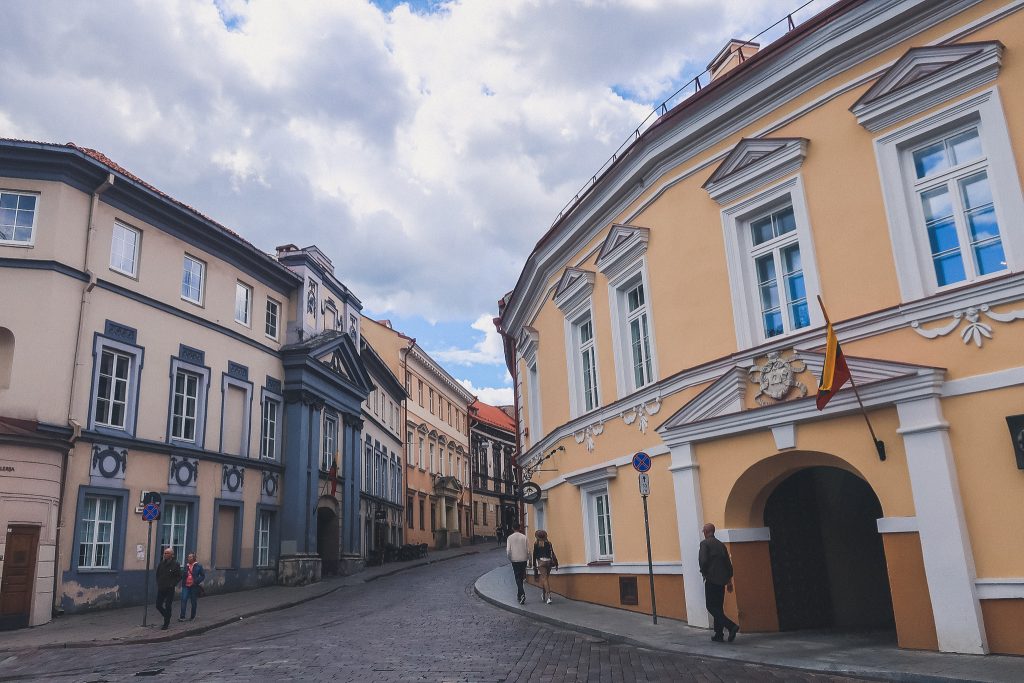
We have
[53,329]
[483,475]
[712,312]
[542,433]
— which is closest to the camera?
[712,312]

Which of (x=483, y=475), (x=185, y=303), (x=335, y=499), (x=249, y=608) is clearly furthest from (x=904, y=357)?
(x=483, y=475)

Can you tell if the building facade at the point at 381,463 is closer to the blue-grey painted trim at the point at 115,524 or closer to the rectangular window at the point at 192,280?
the rectangular window at the point at 192,280

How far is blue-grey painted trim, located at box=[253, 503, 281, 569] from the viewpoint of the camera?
1008 inches

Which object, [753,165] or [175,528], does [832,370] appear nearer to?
[753,165]

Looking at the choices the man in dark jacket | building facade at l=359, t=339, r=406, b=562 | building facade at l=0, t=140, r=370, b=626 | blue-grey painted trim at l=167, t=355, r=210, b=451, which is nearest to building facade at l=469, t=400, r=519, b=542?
building facade at l=359, t=339, r=406, b=562

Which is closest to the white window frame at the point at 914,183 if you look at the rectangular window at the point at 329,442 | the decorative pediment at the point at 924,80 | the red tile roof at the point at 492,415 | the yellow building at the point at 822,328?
the yellow building at the point at 822,328

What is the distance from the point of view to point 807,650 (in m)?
9.88

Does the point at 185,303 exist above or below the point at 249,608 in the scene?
above

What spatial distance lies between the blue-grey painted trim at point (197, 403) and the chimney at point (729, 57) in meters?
16.0

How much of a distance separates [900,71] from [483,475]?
172 feet

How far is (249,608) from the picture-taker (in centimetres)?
1969

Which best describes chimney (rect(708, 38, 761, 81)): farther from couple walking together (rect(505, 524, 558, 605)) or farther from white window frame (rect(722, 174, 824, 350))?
couple walking together (rect(505, 524, 558, 605))

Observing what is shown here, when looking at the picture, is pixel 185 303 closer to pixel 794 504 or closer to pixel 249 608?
pixel 249 608

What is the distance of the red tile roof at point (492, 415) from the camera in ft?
202
